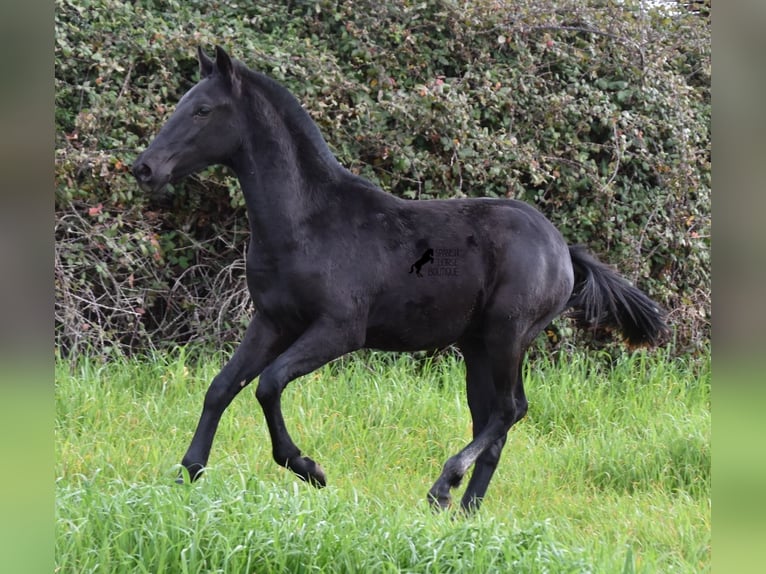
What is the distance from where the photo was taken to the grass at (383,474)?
2.81m

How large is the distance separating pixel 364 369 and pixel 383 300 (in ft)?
7.68

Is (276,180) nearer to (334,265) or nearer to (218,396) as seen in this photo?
(334,265)

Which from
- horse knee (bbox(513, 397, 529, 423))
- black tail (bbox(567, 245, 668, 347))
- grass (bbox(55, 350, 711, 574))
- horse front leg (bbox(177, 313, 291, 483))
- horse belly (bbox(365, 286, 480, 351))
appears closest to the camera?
grass (bbox(55, 350, 711, 574))

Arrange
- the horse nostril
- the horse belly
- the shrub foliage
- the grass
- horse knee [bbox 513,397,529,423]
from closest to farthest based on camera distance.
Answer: the grass, the horse nostril, the horse belly, horse knee [bbox 513,397,529,423], the shrub foliage

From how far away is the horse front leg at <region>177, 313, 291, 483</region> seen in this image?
343cm

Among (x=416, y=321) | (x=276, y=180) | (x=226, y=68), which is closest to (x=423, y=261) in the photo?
(x=416, y=321)

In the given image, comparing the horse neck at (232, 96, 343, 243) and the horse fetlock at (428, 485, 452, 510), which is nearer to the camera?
the horse neck at (232, 96, 343, 243)

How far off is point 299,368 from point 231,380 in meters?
0.32

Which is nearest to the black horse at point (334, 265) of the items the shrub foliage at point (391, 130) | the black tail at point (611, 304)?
the black tail at point (611, 304)

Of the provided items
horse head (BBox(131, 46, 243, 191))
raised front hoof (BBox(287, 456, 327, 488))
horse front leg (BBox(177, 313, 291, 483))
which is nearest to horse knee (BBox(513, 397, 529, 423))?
raised front hoof (BBox(287, 456, 327, 488))

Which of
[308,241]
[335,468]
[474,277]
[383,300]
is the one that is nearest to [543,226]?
[474,277]

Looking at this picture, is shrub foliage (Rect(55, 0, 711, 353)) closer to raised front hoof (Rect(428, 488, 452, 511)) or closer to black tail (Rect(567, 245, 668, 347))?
black tail (Rect(567, 245, 668, 347))

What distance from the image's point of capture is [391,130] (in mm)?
6094

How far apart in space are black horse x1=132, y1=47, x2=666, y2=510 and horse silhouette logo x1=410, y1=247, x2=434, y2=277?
0.02m
